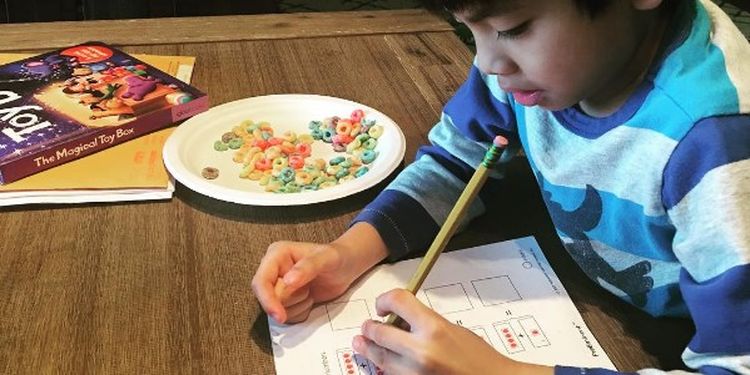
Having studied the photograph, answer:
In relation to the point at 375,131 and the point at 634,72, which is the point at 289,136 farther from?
the point at 634,72

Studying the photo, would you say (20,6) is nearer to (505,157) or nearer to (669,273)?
(505,157)

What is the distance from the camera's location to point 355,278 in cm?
73

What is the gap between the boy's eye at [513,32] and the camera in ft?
2.02

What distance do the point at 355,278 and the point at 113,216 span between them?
0.25 metres

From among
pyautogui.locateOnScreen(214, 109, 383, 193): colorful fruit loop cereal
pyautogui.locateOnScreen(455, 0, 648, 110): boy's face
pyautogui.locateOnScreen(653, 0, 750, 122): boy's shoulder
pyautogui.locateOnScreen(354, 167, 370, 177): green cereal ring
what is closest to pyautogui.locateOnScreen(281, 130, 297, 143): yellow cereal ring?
pyautogui.locateOnScreen(214, 109, 383, 193): colorful fruit loop cereal

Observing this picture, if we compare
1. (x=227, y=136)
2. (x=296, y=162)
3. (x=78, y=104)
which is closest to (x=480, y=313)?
(x=296, y=162)

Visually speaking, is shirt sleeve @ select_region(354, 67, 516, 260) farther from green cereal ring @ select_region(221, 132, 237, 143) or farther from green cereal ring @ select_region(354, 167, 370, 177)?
green cereal ring @ select_region(221, 132, 237, 143)

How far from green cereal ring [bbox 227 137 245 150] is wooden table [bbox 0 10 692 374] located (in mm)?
104

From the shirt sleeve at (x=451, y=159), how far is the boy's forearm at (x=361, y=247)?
0.03 metres

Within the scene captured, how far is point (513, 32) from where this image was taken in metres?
0.62

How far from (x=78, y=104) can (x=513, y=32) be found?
552 mm

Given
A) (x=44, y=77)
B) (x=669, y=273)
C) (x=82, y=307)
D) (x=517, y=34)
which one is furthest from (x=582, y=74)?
(x=44, y=77)

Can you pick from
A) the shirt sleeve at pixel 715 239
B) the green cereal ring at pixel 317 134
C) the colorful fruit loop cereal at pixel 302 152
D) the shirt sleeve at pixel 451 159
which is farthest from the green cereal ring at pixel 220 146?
the shirt sleeve at pixel 715 239

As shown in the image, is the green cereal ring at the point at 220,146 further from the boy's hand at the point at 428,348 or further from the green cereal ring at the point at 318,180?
the boy's hand at the point at 428,348
